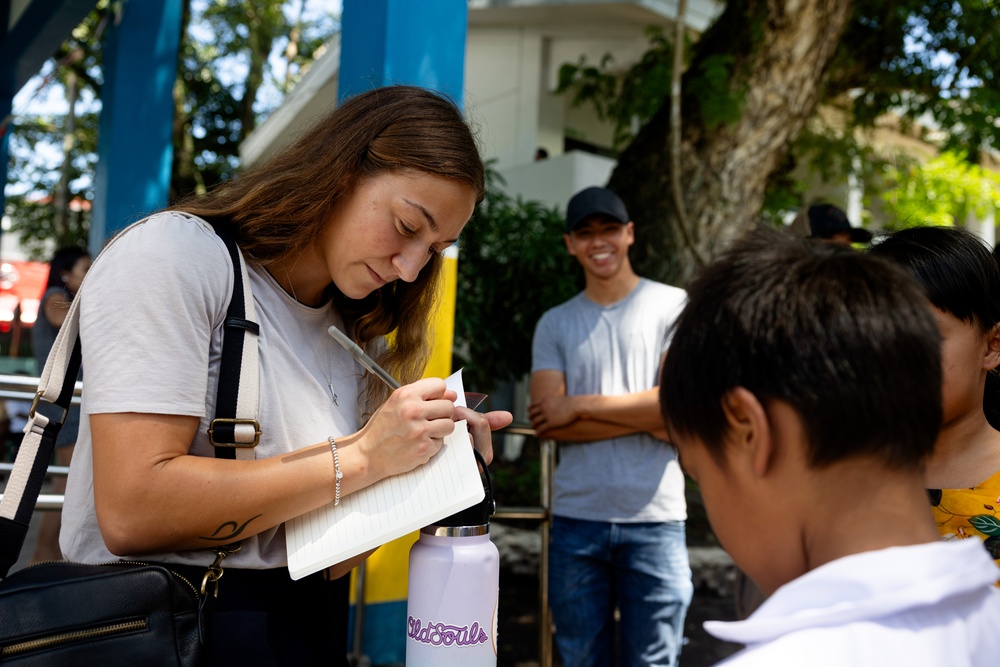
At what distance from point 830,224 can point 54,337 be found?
432 centimetres

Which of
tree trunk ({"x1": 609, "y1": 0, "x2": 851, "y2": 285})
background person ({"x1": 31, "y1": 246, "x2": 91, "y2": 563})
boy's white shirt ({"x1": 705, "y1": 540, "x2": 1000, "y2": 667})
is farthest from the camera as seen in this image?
tree trunk ({"x1": 609, "y1": 0, "x2": 851, "y2": 285})

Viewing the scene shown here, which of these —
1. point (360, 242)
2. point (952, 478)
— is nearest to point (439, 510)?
point (360, 242)

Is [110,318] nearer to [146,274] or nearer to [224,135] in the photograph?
[146,274]

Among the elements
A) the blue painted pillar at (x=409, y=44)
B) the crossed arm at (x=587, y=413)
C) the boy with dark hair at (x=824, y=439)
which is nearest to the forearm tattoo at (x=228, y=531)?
the boy with dark hair at (x=824, y=439)

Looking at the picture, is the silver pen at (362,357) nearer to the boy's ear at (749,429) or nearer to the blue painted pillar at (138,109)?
the boy's ear at (749,429)

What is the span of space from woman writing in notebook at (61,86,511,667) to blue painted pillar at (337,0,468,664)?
153cm

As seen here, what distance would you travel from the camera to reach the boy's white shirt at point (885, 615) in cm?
84

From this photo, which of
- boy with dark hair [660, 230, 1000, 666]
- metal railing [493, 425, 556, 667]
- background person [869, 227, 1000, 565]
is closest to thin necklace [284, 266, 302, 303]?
boy with dark hair [660, 230, 1000, 666]

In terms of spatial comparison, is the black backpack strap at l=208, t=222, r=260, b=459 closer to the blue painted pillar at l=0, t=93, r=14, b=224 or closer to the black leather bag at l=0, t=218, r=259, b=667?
the black leather bag at l=0, t=218, r=259, b=667

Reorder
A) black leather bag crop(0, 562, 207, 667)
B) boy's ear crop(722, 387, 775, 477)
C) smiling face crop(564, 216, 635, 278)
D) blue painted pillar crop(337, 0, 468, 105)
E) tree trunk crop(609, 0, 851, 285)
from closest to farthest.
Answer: boy's ear crop(722, 387, 775, 477) < black leather bag crop(0, 562, 207, 667) < blue painted pillar crop(337, 0, 468, 105) < smiling face crop(564, 216, 635, 278) < tree trunk crop(609, 0, 851, 285)

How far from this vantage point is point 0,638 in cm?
112

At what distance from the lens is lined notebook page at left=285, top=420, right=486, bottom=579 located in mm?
1394

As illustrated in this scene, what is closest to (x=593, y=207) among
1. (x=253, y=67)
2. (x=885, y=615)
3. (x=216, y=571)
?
(x=216, y=571)

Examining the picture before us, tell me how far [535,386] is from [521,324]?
6.31ft
